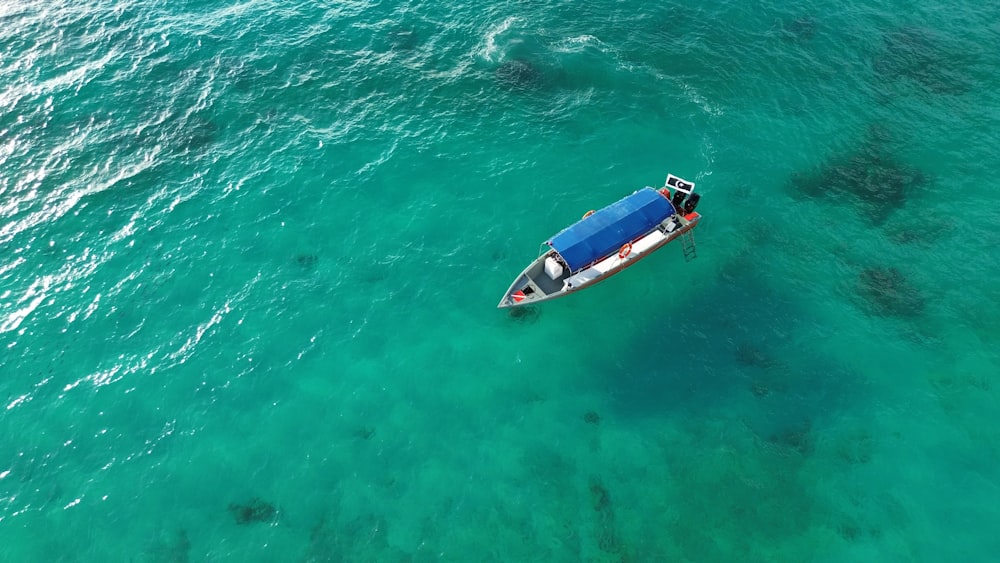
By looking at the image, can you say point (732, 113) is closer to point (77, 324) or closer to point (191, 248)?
point (191, 248)

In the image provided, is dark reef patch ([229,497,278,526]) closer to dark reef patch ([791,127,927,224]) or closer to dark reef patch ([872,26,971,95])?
dark reef patch ([791,127,927,224])

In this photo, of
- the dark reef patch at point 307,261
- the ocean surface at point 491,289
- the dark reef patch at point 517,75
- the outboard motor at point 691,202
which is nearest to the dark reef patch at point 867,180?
the ocean surface at point 491,289

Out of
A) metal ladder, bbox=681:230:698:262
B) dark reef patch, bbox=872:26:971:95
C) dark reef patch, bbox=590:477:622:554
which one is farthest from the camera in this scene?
dark reef patch, bbox=872:26:971:95

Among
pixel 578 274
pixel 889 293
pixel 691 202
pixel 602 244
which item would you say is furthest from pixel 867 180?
pixel 578 274

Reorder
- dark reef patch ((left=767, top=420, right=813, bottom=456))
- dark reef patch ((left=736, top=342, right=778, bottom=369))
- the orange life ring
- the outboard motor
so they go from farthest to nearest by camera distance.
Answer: the outboard motor, the orange life ring, dark reef patch ((left=736, top=342, right=778, bottom=369)), dark reef patch ((left=767, top=420, right=813, bottom=456))

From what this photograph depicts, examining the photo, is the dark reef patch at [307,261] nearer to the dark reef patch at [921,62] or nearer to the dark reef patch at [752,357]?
the dark reef patch at [752,357]

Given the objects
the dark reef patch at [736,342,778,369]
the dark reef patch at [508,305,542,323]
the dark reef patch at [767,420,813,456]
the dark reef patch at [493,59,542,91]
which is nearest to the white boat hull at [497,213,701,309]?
the dark reef patch at [508,305,542,323]

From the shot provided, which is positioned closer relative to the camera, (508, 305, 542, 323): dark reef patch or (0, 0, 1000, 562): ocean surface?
(0, 0, 1000, 562): ocean surface
